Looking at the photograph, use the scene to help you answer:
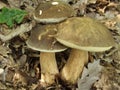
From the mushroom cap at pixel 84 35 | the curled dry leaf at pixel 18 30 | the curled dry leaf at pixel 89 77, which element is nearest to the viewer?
the mushroom cap at pixel 84 35

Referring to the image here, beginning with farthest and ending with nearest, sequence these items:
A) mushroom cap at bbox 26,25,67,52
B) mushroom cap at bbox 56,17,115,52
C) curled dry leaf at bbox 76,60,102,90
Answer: curled dry leaf at bbox 76,60,102,90
mushroom cap at bbox 26,25,67,52
mushroom cap at bbox 56,17,115,52

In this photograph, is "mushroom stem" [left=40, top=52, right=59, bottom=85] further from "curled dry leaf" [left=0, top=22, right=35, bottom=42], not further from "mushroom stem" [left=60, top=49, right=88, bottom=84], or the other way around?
"curled dry leaf" [left=0, top=22, right=35, bottom=42]

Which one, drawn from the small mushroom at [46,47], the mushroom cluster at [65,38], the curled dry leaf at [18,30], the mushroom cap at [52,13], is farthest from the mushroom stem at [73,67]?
the curled dry leaf at [18,30]

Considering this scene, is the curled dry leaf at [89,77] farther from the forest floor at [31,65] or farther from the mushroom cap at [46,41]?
the mushroom cap at [46,41]

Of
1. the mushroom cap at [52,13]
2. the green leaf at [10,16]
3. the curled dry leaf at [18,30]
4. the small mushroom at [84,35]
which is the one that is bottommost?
the curled dry leaf at [18,30]

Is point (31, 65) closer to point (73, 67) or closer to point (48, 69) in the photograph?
point (48, 69)

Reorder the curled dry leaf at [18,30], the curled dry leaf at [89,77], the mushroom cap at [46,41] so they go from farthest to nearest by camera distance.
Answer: the curled dry leaf at [18,30] → the curled dry leaf at [89,77] → the mushroom cap at [46,41]

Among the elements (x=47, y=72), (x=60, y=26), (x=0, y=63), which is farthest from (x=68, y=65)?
(x=0, y=63)

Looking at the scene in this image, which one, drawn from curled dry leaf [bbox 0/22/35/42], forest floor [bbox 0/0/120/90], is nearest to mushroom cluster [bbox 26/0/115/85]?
forest floor [bbox 0/0/120/90]

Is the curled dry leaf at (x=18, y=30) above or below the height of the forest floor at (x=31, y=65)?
above
